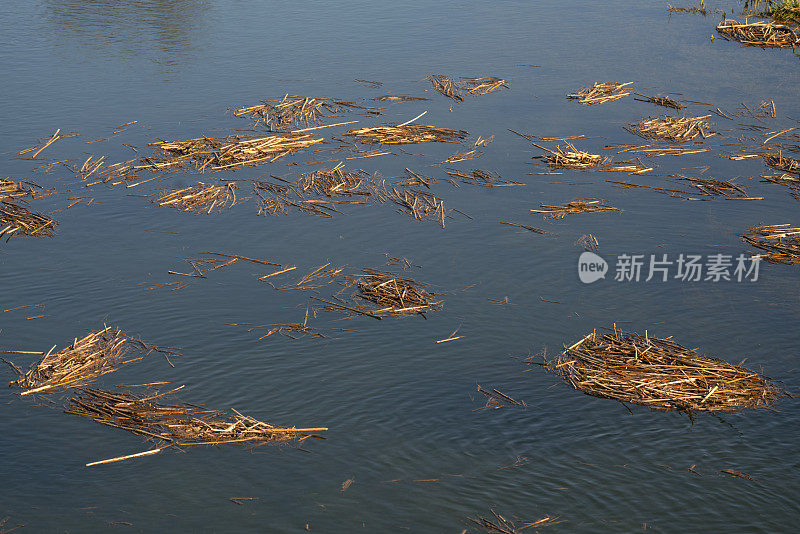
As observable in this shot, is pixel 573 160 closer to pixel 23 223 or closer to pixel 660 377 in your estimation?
pixel 660 377

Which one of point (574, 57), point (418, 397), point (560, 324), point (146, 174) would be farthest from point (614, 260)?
point (574, 57)

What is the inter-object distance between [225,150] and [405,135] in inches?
122

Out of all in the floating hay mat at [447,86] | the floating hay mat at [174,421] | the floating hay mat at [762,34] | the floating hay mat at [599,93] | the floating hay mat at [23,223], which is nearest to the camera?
the floating hay mat at [174,421]

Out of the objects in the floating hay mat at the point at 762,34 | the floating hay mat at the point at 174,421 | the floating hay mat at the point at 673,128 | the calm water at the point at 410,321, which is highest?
the floating hay mat at the point at 762,34

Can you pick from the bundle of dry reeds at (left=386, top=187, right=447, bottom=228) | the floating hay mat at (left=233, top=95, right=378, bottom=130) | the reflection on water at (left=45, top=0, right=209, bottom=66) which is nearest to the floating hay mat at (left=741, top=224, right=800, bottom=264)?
the bundle of dry reeds at (left=386, top=187, right=447, bottom=228)

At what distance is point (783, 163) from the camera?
484 inches

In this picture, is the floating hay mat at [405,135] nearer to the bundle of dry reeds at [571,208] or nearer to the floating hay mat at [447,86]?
the floating hay mat at [447,86]

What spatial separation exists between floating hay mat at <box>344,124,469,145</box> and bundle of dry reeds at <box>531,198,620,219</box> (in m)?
2.78

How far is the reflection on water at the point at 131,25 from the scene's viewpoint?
19.1 m

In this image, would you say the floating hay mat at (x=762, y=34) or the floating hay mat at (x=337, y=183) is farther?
the floating hay mat at (x=762, y=34)

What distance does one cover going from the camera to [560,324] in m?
8.83

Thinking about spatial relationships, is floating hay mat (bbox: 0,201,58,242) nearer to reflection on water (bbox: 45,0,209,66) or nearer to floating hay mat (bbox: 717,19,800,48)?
reflection on water (bbox: 45,0,209,66)

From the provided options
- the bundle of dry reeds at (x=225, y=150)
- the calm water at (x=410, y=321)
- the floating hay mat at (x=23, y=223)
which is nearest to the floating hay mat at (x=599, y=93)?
the calm water at (x=410, y=321)

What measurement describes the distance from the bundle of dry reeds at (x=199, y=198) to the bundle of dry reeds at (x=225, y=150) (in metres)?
0.76
